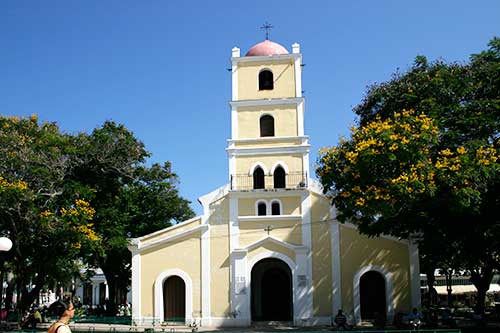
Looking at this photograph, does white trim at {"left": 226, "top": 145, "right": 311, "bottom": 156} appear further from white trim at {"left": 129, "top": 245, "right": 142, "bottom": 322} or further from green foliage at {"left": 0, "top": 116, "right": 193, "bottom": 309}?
white trim at {"left": 129, "top": 245, "right": 142, "bottom": 322}

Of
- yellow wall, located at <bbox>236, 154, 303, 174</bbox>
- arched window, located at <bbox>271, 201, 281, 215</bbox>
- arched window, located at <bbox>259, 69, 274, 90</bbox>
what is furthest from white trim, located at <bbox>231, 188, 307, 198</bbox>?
arched window, located at <bbox>259, 69, 274, 90</bbox>

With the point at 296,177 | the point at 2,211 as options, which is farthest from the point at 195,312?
the point at 2,211

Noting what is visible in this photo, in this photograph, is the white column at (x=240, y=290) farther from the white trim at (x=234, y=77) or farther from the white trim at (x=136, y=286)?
the white trim at (x=234, y=77)

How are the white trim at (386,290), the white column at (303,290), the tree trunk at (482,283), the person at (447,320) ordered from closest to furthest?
the person at (447,320) → the white trim at (386,290) → the white column at (303,290) → the tree trunk at (482,283)

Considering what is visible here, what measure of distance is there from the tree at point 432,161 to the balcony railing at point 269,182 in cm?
441

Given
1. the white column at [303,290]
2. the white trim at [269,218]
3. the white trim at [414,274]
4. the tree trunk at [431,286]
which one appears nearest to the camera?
the white trim at [414,274]

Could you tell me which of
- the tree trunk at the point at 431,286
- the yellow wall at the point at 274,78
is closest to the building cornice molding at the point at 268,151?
the yellow wall at the point at 274,78

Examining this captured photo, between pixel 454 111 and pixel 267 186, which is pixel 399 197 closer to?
pixel 454 111

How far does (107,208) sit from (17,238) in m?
5.32

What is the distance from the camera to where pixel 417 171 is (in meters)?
18.2

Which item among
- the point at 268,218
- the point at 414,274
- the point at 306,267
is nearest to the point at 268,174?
the point at 268,218

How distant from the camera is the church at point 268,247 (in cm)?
2572

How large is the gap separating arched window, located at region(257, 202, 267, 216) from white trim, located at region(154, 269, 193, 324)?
4506mm

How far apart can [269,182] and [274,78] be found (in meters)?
5.25
